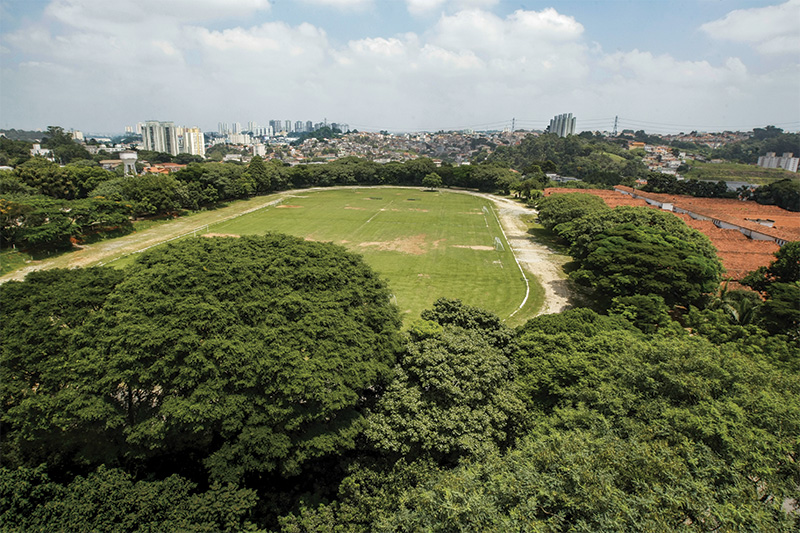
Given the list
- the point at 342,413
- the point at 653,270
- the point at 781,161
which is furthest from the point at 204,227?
the point at 781,161

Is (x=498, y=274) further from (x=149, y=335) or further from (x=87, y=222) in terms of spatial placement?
(x=87, y=222)

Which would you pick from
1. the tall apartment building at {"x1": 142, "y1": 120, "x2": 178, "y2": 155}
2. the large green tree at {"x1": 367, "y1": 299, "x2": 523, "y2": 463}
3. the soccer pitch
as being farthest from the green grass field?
the tall apartment building at {"x1": 142, "y1": 120, "x2": 178, "y2": 155}

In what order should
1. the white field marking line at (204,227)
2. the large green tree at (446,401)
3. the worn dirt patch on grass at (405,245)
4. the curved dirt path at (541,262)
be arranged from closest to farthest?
the large green tree at (446,401) → the curved dirt path at (541,262) → the white field marking line at (204,227) → the worn dirt patch on grass at (405,245)

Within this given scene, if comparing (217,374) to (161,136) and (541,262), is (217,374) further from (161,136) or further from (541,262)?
(161,136)

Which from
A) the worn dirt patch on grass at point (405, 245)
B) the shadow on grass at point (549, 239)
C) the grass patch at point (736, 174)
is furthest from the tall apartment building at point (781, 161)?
the worn dirt patch on grass at point (405, 245)

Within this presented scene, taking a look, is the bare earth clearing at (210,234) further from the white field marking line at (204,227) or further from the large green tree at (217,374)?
the large green tree at (217,374)

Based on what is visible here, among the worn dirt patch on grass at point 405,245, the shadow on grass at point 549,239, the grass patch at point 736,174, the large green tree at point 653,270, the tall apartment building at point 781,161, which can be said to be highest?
the tall apartment building at point 781,161
